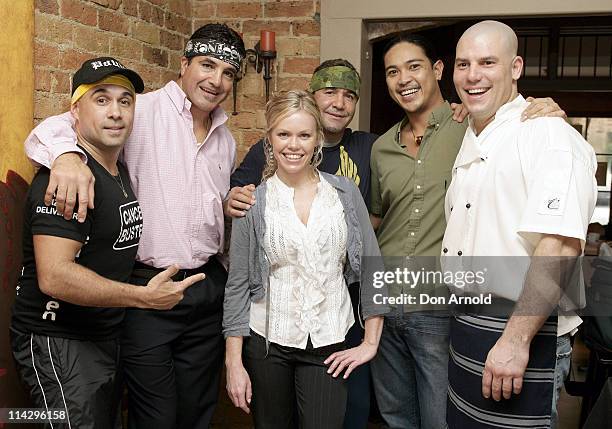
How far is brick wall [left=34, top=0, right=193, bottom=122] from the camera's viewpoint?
2205mm

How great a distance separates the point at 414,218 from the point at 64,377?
129cm

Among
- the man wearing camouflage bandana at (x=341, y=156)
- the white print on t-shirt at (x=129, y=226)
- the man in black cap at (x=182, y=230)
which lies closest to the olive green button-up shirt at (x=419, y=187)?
the man wearing camouflage bandana at (x=341, y=156)

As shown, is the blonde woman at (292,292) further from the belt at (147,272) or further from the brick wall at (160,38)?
the brick wall at (160,38)

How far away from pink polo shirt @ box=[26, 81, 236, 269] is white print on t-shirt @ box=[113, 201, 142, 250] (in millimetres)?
152

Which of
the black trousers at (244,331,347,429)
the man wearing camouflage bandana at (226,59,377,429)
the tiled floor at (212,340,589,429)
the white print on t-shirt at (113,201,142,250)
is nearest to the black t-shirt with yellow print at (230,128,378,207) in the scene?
the man wearing camouflage bandana at (226,59,377,429)

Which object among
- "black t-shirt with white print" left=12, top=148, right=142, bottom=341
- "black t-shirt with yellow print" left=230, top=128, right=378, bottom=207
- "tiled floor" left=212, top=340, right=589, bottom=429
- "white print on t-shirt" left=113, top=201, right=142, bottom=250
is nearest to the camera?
"black t-shirt with white print" left=12, top=148, right=142, bottom=341

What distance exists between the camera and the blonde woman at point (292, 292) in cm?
193

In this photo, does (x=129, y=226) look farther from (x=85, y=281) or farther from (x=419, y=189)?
(x=419, y=189)

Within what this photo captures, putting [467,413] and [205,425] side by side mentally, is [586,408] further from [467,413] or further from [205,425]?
[205,425]

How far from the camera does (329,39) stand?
3289mm

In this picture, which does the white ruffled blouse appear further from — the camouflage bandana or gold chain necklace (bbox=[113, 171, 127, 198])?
the camouflage bandana

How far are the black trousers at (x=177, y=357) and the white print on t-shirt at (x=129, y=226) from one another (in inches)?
9.0

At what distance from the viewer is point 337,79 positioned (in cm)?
237

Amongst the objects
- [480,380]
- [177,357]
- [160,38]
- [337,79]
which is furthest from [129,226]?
[160,38]
